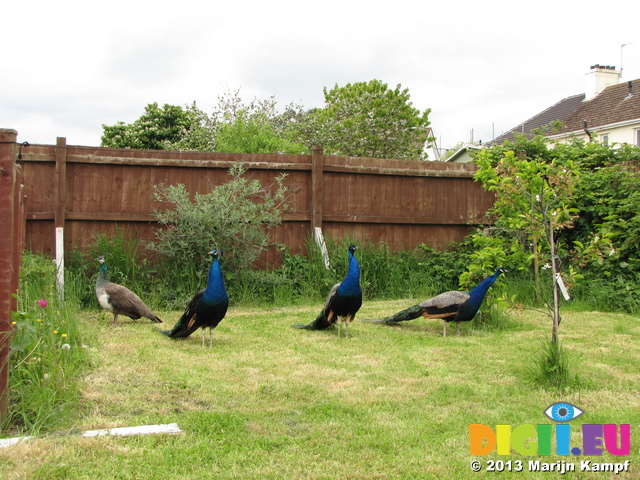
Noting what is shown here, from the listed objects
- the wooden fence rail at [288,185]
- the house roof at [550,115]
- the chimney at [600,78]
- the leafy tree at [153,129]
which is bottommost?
the wooden fence rail at [288,185]

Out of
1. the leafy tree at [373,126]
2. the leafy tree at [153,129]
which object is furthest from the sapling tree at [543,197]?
the leafy tree at [373,126]

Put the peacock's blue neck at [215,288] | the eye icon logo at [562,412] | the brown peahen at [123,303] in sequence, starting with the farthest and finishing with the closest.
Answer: the brown peahen at [123,303], the peacock's blue neck at [215,288], the eye icon logo at [562,412]

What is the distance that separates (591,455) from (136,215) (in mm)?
8268

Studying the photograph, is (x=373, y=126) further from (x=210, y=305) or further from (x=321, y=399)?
(x=321, y=399)

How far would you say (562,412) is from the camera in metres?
4.53

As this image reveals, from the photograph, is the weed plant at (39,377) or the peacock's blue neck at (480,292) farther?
the peacock's blue neck at (480,292)

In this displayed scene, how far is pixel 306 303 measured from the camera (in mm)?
10328

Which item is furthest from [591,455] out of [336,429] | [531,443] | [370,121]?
[370,121]

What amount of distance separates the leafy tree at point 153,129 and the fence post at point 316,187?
57.9ft

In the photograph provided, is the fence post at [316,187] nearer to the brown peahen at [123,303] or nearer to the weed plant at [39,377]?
the brown peahen at [123,303]

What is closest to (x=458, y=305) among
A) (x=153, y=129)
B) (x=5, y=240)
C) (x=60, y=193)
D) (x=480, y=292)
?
(x=480, y=292)

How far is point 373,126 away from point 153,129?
11433 mm

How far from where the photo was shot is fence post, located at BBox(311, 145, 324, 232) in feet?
36.3

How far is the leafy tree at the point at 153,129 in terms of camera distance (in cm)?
2839
